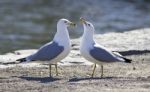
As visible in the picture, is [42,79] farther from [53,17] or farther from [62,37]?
[53,17]

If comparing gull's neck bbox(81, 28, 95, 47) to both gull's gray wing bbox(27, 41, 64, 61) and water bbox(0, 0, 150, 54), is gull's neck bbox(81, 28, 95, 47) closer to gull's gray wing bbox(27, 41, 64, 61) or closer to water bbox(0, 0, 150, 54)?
gull's gray wing bbox(27, 41, 64, 61)

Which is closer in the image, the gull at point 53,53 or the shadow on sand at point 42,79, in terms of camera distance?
the shadow on sand at point 42,79

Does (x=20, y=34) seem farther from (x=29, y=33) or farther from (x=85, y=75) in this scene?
(x=85, y=75)

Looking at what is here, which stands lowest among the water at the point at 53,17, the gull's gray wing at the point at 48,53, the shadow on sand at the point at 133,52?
the shadow on sand at the point at 133,52

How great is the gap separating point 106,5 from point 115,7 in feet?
2.01

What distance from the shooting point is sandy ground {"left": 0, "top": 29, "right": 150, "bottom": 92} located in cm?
1004

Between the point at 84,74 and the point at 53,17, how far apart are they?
15.6 meters

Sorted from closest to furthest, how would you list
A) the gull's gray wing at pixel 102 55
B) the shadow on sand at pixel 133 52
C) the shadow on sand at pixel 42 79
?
1. the shadow on sand at pixel 42 79
2. the gull's gray wing at pixel 102 55
3. the shadow on sand at pixel 133 52

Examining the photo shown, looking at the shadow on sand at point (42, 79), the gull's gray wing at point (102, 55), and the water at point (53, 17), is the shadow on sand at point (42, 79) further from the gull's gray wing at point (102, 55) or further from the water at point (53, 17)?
the water at point (53, 17)

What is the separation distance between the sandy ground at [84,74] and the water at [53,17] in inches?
237

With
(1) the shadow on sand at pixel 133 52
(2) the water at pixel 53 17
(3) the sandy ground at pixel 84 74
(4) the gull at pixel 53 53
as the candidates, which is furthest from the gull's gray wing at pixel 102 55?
(2) the water at pixel 53 17

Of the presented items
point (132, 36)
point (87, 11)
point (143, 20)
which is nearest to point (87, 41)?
point (132, 36)

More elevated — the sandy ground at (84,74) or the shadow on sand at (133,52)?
the shadow on sand at (133,52)

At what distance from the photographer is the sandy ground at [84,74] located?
10.0 m
